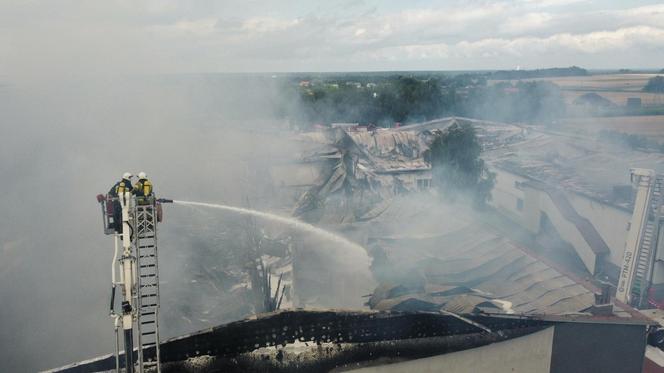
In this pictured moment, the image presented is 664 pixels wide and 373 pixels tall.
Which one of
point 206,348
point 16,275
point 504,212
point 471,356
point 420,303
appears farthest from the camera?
point 504,212

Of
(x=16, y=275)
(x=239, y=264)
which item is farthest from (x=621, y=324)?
(x=16, y=275)

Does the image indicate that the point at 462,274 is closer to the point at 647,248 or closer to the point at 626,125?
the point at 647,248

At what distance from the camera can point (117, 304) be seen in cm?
993

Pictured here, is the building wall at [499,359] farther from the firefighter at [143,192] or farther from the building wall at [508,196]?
the building wall at [508,196]

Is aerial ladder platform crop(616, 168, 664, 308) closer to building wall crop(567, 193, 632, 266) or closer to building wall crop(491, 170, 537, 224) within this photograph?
building wall crop(567, 193, 632, 266)

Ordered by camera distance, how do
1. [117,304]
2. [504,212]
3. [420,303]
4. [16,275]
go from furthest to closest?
1. [504,212]
2. [16,275]
3. [117,304]
4. [420,303]

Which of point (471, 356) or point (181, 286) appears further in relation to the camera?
point (181, 286)

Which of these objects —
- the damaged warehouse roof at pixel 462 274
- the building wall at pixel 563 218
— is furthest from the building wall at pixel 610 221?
the damaged warehouse roof at pixel 462 274

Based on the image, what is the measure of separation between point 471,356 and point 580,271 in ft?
26.9

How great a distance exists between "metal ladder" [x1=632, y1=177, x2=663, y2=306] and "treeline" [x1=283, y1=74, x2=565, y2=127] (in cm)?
1582

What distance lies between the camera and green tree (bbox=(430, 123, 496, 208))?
18.9 meters

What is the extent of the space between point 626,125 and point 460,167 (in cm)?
641

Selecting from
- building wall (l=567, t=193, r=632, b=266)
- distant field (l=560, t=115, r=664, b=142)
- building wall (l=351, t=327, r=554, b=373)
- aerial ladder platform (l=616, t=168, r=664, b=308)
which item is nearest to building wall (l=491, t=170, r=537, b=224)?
building wall (l=567, t=193, r=632, b=266)

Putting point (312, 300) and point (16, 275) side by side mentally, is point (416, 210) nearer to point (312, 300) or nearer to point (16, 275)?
point (312, 300)
